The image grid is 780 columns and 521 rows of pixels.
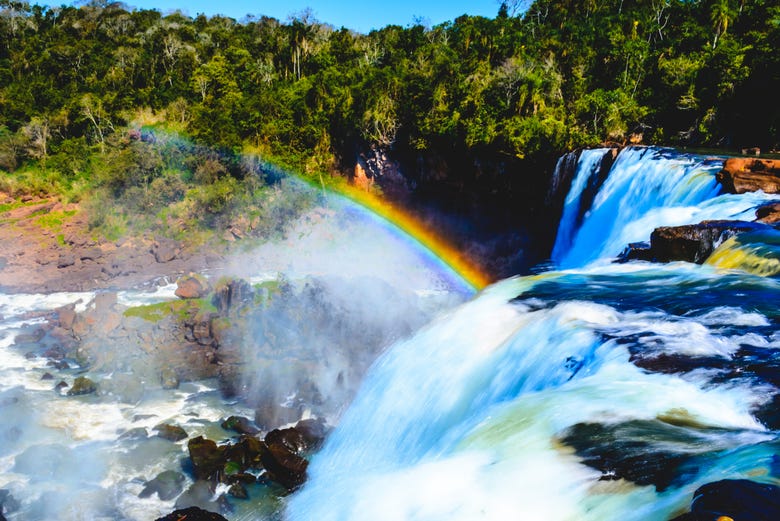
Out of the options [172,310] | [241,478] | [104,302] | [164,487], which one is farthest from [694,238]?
[104,302]

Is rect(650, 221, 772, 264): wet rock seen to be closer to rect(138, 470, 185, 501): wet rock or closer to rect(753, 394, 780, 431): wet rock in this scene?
rect(753, 394, 780, 431): wet rock

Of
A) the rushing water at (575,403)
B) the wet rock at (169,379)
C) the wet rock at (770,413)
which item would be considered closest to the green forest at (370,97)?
A: the rushing water at (575,403)

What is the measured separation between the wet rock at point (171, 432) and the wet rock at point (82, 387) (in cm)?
456

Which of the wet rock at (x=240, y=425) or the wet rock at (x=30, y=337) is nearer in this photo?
the wet rock at (x=240, y=425)

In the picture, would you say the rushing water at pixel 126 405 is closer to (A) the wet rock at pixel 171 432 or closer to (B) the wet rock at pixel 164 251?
(A) the wet rock at pixel 171 432

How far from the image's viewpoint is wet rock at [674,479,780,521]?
368 centimetres

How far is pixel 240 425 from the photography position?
16438mm

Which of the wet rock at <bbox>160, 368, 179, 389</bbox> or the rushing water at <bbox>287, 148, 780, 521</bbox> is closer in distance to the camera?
the rushing water at <bbox>287, 148, 780, 521</bbox>

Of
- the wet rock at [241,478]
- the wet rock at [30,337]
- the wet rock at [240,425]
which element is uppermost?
the wet rock at [30,337]

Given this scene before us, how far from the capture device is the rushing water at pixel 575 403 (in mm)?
5102

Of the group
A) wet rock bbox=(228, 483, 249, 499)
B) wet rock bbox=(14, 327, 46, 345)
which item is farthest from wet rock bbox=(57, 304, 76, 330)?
wet rock bbox=(228, 483, 249, 499)

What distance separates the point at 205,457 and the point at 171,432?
2546 millimetres

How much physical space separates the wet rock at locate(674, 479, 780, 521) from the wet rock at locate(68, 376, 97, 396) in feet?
65.5

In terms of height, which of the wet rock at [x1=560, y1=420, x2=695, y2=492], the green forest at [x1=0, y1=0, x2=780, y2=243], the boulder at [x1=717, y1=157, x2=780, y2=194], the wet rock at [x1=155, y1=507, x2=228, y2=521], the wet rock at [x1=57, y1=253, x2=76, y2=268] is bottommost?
the wet rock at [x1=155, y1=507, x2=228, y2=521]
